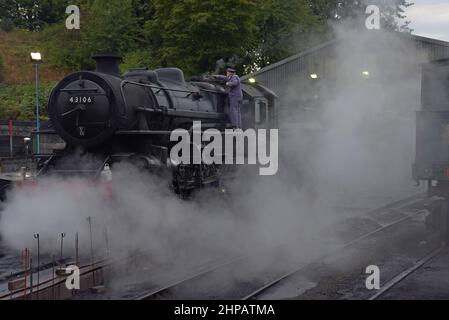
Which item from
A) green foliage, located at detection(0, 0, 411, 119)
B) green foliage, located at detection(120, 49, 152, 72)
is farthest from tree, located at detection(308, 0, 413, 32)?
green foliage, located at detection(120, 49, 152, 72)

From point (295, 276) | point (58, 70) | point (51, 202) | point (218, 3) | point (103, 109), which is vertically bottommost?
point (295, 276)

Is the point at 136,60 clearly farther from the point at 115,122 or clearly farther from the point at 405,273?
the point at 405,273

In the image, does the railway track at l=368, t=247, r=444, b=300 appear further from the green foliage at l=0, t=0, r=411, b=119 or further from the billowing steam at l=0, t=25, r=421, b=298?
the green foliage at l=0, t=0, r=411, b=119

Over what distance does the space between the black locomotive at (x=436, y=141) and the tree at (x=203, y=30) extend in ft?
53.7

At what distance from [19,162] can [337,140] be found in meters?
8.30

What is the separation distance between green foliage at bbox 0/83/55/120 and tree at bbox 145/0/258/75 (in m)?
5.56

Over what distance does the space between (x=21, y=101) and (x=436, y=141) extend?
2029cm

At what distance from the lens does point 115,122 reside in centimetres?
865

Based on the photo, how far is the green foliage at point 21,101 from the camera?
24.8 metres

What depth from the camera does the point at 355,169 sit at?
20172mm

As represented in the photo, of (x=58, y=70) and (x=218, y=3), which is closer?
(x=218, y=3)

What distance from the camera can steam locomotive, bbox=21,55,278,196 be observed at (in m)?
8.73
